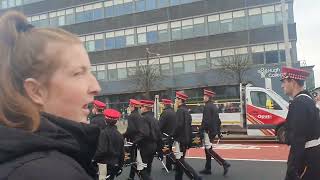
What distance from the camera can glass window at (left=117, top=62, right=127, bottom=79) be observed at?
147ft

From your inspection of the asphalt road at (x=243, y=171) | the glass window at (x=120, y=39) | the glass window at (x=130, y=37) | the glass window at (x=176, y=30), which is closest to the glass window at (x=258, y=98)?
the asphalt road at (x=243, y=171)

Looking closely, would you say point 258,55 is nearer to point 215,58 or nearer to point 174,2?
point 215,58

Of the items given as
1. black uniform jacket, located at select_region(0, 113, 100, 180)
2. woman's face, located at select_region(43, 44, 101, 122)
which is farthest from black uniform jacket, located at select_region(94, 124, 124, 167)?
black uniform jacket, located at select_region(0, 113, 100, 180)

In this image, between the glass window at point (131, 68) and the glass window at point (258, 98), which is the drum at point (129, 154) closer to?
the glass window at point (258, 98)

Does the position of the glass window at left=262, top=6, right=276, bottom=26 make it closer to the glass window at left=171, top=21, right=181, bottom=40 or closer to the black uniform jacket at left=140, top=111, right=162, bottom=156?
the glass window at left=171, top=21, right=181, bottom=40

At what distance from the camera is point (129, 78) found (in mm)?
43781

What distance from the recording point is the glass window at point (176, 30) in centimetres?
4228

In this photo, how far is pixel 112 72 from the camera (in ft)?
150

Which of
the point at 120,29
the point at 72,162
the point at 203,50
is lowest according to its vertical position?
the point at 72,162

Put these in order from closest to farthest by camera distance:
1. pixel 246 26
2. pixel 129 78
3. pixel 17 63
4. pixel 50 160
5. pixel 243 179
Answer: pixel 50 160
pixel 17 63
pixel 243 179
pixel 246 26
pixel 129 78

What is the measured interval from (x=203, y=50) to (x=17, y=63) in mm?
40058

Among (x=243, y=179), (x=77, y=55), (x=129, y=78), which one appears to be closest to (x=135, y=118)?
(x=243, y=179)

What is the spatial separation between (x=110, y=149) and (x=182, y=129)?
284cm

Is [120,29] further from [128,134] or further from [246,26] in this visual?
[128,134]
